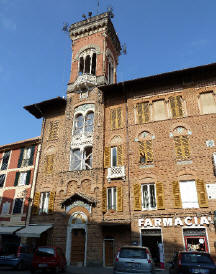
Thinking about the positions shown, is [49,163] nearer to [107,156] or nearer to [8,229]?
[107,156]

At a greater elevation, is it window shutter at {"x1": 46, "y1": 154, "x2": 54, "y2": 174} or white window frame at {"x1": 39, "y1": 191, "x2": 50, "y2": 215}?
window shutter at {"x1": 46, "y1": 154, "x2": 54, "y2": 174}

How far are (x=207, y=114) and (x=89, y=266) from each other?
47.5 ft

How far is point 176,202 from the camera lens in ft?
53.6

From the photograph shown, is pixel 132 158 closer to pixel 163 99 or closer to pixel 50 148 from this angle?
pixel 163 99

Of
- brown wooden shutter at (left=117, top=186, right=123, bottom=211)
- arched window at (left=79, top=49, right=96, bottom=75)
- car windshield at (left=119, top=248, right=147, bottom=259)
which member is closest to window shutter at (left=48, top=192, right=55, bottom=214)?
brown wooden shutter at (left=117, top=186, right=123, bottom=211)

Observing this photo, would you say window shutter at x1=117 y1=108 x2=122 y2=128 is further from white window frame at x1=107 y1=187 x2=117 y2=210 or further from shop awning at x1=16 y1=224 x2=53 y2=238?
shop awning at x1=16 y1=224 x2=53 y2=238

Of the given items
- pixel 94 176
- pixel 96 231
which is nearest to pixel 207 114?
pixel 94 176

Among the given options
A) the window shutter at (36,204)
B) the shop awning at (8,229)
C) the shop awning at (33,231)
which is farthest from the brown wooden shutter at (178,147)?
the shop awning at (8,229)

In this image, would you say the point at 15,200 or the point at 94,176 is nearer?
the point at 94,176

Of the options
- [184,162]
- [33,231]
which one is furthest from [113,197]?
[33,231]

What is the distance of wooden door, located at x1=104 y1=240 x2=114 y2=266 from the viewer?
16609 millimetres

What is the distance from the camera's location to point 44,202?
20500 millimetres

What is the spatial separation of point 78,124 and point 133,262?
1528cm

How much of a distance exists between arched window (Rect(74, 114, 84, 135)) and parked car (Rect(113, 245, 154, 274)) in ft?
45.3
